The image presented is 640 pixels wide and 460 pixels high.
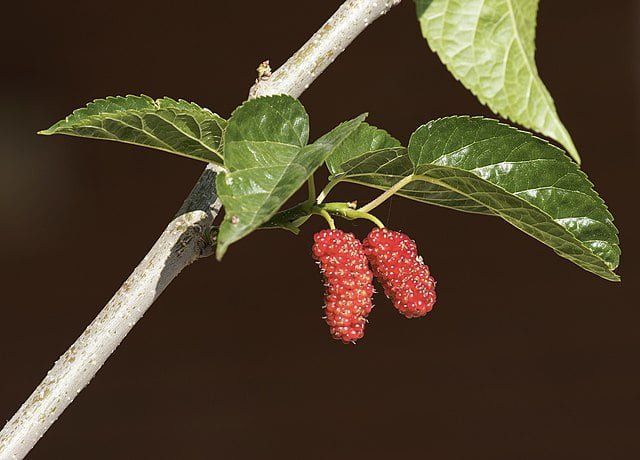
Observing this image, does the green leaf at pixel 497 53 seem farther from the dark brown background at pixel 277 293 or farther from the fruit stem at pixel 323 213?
the dark brown background at pixel 277 293

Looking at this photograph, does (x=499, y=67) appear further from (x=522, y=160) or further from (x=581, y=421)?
(x=581, y=421)

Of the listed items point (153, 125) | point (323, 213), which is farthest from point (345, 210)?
point (153, 125)

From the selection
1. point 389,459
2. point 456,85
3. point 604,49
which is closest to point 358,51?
point 456,85

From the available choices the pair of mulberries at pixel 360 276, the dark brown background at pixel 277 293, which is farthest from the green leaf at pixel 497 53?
the dark brown background at pixel 277 293

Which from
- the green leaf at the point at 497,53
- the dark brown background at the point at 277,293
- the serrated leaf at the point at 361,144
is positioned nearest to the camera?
the green leaf at the point at 497,53

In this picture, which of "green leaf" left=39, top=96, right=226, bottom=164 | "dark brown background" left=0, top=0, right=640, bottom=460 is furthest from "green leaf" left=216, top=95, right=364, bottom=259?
"dark brown background" left=0, top=0, right=640, bottom=460

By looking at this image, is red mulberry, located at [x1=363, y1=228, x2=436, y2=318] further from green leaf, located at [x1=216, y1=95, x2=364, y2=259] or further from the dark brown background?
the dark brown background

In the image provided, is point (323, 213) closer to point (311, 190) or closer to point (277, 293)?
point (311, 190)
